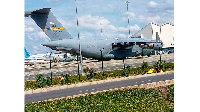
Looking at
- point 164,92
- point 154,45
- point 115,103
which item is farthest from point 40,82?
point 154,45

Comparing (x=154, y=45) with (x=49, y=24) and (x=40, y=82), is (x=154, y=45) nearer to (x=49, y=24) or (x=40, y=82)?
(x=49, y=24)

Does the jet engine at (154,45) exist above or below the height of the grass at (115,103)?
above

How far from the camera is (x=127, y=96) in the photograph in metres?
16.7

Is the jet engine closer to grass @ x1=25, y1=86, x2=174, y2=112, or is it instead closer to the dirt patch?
the dirt patch

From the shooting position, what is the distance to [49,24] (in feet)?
150

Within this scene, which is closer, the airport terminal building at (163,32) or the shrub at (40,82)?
the shrub at (40,82)

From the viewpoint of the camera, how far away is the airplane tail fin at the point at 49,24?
43.6 m

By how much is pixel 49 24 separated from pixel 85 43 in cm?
730

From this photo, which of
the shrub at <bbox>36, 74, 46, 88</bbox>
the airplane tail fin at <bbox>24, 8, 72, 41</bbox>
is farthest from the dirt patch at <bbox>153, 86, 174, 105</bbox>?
the airplane tail fin at <bbox>24, 8, 72, 41</bbox>

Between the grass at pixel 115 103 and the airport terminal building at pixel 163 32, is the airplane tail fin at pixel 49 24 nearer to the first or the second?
the grass at pixel 115 103

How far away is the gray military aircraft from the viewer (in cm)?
4475

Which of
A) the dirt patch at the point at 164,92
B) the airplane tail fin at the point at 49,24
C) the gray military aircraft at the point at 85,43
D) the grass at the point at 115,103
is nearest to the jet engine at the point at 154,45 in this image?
the gray military aircraft at the point at 85,43
